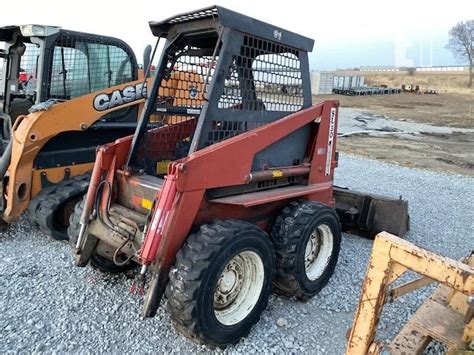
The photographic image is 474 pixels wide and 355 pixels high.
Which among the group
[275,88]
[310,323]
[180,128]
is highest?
[275,88]

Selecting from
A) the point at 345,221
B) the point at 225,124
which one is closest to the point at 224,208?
the point at 225,124

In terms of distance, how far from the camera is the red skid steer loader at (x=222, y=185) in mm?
2984

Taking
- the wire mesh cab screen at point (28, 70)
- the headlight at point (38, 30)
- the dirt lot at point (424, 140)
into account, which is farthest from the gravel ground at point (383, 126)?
the headlight at point (38, 30)

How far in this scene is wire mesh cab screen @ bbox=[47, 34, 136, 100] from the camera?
5.52 m

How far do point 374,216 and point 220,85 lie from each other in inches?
118

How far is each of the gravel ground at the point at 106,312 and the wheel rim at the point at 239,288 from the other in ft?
0.69

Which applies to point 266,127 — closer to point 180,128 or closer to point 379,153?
point 180,128

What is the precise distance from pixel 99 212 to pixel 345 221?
315 centimetres

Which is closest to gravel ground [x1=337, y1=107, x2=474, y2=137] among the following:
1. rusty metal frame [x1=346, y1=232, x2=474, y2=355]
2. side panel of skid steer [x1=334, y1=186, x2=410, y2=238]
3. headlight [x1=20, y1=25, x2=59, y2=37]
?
side panel of skid steer [x1=334, y1=186, x2=410, y2=238]

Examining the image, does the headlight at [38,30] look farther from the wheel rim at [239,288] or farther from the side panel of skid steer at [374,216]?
the side panel of skid steer at [374,216]

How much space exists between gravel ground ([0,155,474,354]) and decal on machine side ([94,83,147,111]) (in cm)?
170

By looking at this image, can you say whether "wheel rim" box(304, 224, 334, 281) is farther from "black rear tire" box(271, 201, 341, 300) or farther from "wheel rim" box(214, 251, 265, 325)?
"wheel rim" box(214, 251, 265, 325)

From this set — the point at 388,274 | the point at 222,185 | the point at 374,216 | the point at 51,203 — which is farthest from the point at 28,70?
the point at 388,274

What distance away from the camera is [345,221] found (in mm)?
5562
